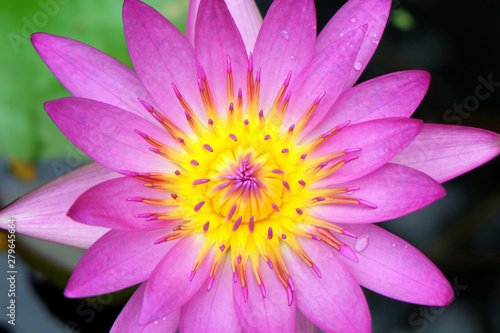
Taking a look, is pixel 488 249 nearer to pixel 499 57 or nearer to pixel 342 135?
pixel 499 57

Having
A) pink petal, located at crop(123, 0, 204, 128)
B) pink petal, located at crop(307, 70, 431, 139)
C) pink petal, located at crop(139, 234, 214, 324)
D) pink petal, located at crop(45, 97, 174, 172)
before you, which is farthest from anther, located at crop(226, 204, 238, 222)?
pink petal, located at crop(307, 70, 431, 139)

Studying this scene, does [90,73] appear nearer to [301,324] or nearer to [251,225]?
[251,225]

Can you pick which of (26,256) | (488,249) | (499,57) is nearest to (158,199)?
(26,256)

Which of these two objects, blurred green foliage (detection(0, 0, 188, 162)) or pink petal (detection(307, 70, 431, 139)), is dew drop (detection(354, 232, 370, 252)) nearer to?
pink petal (detection(307, 70, 431, 139))

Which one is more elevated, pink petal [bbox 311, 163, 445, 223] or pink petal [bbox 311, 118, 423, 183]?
pink petal [bbox 311, 118, 423, 183]

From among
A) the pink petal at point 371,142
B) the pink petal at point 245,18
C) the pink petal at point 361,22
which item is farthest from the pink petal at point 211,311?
the pink petal at point 245,18

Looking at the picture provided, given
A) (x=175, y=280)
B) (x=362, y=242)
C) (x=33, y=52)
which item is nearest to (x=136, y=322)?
(x=175, y=280)
